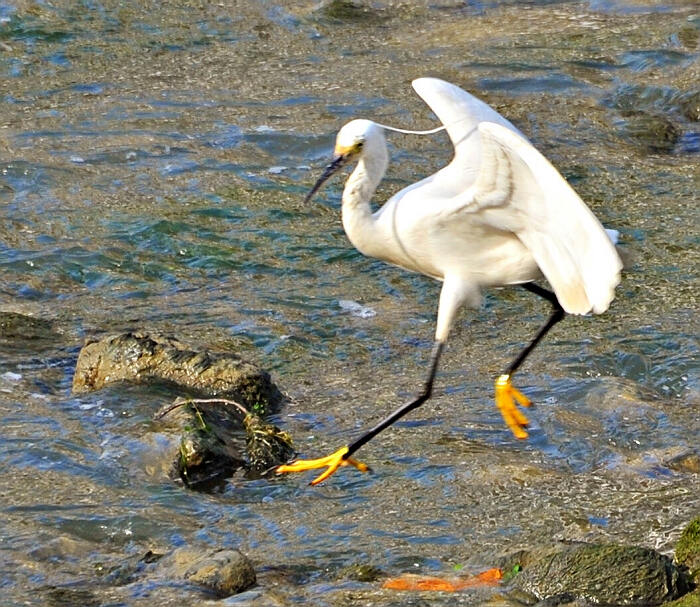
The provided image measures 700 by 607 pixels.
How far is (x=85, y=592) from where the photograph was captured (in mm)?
5020

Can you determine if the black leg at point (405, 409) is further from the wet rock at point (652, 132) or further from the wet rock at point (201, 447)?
the wet rock at point (652, 132)

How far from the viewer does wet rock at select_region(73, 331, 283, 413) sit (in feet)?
21.9

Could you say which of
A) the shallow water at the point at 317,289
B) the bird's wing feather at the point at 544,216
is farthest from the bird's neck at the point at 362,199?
the shallow water at the point at 317,289

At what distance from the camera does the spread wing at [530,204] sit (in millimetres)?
→ 5129

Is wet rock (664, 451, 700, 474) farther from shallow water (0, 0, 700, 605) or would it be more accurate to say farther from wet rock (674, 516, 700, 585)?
wet rock (674, 516, 700, 585)

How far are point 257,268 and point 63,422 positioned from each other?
2236 millimetres

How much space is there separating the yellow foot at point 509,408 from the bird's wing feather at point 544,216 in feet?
2.65

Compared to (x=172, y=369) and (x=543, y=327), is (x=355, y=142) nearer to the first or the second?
(x=543, y=327)

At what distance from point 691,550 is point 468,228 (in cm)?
176

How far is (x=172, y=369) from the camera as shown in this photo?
22.4 feet

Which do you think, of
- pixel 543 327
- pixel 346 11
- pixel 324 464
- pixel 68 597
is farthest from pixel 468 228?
→ pixel 346 11

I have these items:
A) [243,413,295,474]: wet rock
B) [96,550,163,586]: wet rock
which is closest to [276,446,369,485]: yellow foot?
[243,413,295,474]: wet rock

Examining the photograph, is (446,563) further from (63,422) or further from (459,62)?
(459,62)

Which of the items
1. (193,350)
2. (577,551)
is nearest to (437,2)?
(193,350)
